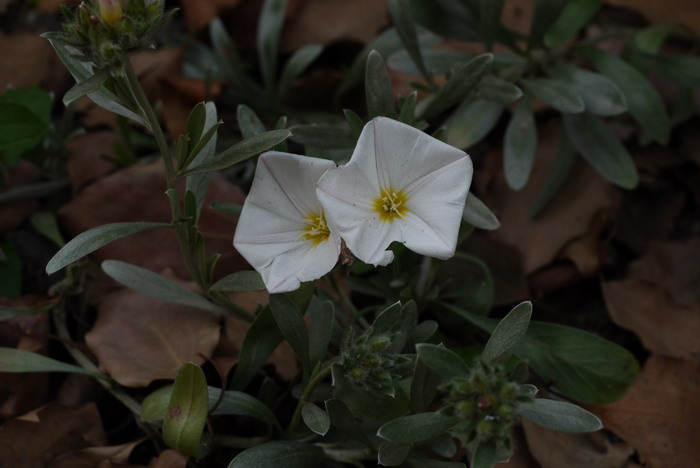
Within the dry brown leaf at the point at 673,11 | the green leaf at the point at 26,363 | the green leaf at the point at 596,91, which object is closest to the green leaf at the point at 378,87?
the green leaf at the point at 596,91

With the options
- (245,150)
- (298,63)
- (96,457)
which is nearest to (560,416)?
(245,150)

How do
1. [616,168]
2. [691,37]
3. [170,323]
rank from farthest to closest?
[691,37], [616,168], [170,323]

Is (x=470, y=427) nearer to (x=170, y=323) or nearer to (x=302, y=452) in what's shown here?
(x=302, y=452)

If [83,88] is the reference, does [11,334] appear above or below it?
below

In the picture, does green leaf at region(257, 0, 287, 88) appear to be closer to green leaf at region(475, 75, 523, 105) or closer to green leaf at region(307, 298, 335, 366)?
green leaf at region(475, 75, 523, 105)

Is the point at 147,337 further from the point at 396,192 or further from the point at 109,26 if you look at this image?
the point at 109,26

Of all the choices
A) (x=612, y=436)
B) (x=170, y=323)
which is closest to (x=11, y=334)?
(x=170, y=323)

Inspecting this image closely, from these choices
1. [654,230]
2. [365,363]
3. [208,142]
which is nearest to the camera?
[365,363]

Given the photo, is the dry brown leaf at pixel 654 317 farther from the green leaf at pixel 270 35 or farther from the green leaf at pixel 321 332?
the green leaf at pixel 270 35
